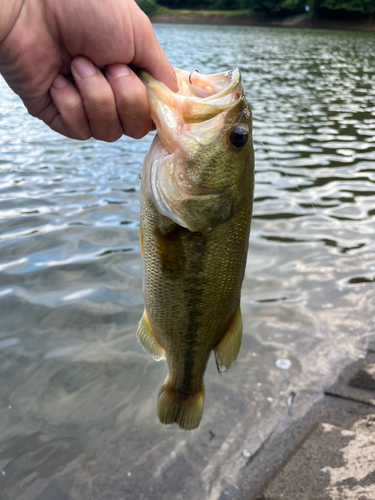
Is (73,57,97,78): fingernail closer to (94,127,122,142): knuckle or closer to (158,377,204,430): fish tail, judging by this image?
(94,127,122,142): knuckle

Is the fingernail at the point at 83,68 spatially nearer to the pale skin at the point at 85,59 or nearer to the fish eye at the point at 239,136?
the pale skin at the point at 85,59

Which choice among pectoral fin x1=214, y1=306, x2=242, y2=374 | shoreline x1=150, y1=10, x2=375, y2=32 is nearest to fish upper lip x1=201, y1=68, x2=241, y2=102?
pectoral fin x1=214, y1=306, x2=242, y2=374

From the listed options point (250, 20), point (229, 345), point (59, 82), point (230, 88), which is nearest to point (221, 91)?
point (230, 88)

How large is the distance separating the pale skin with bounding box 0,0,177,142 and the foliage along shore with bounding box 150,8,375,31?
57.8m

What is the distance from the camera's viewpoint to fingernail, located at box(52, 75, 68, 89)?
2074 millimetres

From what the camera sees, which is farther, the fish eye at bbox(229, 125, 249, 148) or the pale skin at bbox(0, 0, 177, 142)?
the fish eye at bbox(229, 125, 249, 148)

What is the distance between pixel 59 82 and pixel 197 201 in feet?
2.64

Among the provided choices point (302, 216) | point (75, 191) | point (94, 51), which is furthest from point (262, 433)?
point (75, 191)

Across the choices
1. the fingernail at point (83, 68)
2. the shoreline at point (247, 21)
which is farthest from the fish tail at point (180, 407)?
the shoreline at point (247, 21)

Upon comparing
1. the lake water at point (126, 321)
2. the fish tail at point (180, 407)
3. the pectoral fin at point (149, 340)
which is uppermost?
the pectoral fin at point (149, 340)

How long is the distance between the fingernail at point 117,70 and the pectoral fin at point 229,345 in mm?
1268

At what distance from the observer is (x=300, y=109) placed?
13.8m

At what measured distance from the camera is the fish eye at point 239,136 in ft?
6.70

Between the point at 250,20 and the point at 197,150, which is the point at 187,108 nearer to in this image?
the point at 197,150
